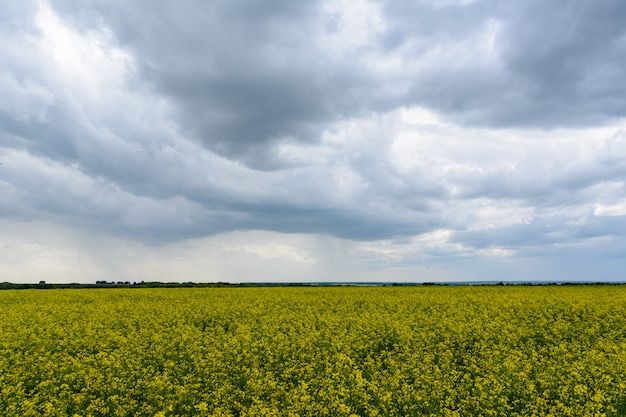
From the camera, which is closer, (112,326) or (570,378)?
(570,378)

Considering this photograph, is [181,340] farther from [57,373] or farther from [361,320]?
[361,320]

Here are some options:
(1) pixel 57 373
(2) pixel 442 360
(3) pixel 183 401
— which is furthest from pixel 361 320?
(1) pixel 57 373

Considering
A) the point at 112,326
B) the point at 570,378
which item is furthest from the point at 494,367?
the point at 112,326

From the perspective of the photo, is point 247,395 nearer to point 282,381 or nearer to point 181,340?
point 282,381

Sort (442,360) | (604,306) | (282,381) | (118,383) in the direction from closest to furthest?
(118,383), (282,381), (442,360), (604,306)

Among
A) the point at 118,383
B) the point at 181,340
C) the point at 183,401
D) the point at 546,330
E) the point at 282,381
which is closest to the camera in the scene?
the point at 183,401

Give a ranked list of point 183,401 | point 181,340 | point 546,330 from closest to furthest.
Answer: point 183,401
point 181,340
point 546,330

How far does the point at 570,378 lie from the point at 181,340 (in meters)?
13.3

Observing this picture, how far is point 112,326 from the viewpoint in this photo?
21.4 meters

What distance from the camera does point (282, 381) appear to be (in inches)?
506

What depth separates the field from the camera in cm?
1053

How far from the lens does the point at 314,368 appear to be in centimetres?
1363

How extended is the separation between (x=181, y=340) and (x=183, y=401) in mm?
6109

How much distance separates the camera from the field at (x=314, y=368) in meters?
10.5
